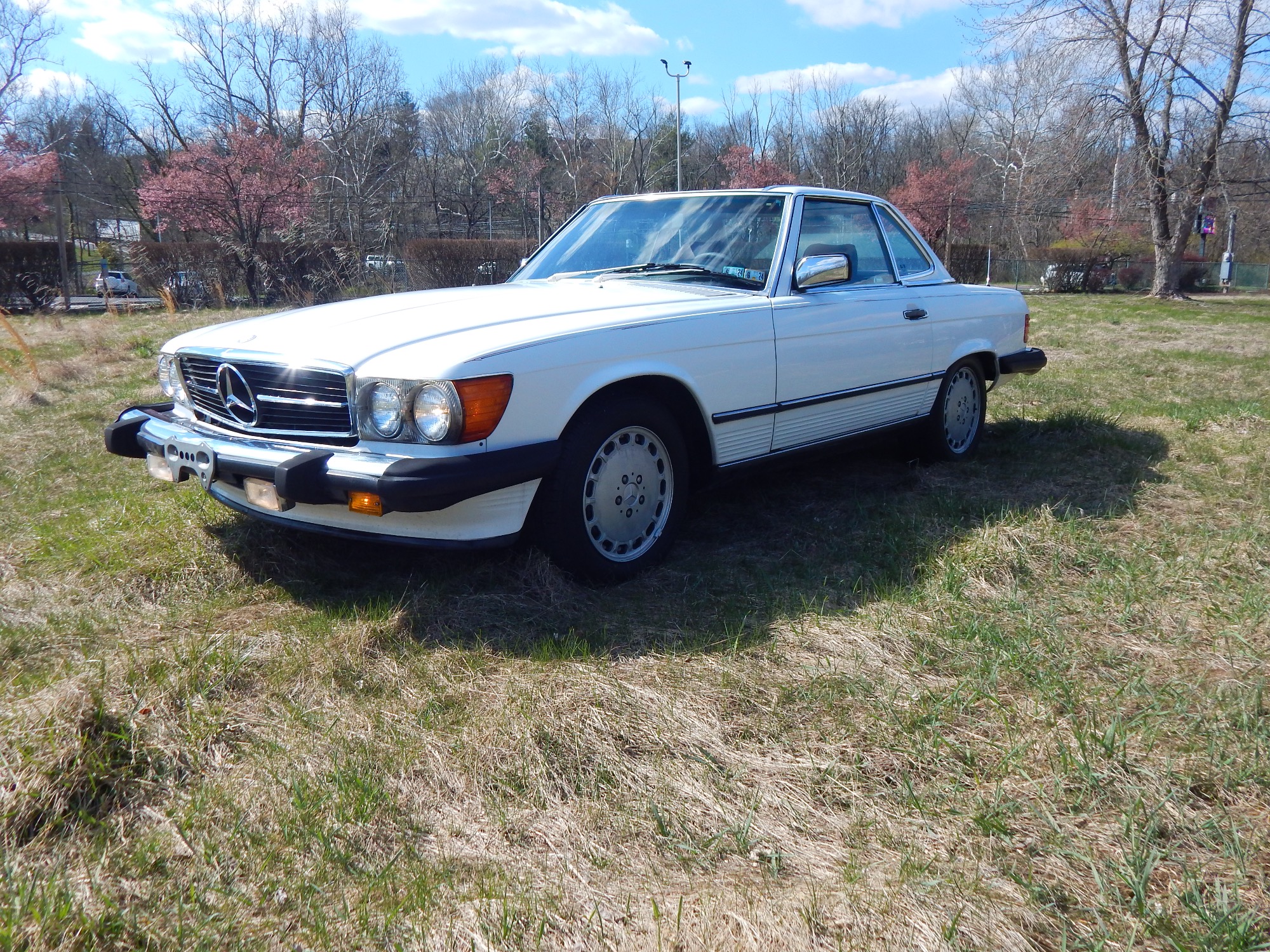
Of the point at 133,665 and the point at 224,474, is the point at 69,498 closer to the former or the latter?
the point at 224,474

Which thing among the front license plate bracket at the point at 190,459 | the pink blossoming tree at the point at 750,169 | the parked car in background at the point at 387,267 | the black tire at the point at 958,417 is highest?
the pink blossoming tree at the point at 750,169

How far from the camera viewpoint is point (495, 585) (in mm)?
3533

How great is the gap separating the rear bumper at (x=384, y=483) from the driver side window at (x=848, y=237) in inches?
79.8

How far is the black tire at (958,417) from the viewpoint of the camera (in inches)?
212

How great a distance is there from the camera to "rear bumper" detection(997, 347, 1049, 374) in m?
5.85

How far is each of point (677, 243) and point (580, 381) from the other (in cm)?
150

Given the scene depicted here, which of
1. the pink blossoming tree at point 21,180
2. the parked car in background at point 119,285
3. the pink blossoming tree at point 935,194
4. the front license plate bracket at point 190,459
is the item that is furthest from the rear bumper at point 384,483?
the pink blossoming tree at point 935,194

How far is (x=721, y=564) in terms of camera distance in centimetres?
391

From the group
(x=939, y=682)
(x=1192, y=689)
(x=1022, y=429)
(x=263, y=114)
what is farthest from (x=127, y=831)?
(x=263, y=114)

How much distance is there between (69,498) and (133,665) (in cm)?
256

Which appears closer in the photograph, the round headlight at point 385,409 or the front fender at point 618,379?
the round headlight at point 385,409

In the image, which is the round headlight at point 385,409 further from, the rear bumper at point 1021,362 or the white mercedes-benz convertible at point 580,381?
the rear bumper at point 1021,362

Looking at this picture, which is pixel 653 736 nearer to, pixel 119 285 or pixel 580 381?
pixel 580 381

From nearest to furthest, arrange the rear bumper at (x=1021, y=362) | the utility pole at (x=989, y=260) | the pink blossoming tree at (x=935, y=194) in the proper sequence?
the rear bumper at (x=1021, y=362)
the utility pole at (x=989, y=260)
the pink blossoming tree at (x=935, y=194)
